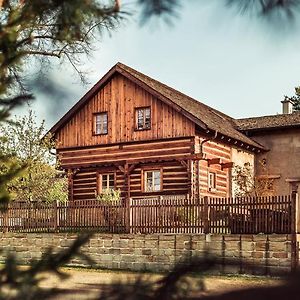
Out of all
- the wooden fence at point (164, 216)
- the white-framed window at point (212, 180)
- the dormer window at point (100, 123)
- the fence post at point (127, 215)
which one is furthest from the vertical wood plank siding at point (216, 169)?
the fence post at point (127, 215)

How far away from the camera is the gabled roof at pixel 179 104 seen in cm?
2556

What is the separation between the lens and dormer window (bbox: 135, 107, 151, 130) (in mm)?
26891

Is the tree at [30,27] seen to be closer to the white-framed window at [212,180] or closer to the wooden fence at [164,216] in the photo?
the wooden fence at [164,216]

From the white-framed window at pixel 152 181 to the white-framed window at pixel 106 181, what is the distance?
180cm


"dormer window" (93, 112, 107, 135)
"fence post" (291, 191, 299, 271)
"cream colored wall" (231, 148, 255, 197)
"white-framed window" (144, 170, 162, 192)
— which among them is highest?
"dormer window" (93, 112, 107, 135)

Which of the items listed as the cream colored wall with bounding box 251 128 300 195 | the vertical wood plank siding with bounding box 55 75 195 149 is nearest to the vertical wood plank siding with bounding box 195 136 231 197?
the vertical wood plank siding with bounding box 55 75 195 149

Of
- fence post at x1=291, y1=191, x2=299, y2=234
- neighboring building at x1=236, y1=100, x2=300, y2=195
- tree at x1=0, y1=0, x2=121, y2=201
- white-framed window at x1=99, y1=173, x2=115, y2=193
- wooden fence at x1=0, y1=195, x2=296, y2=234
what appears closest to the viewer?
tree at x1=0, y1=0, x2=121, y2=201

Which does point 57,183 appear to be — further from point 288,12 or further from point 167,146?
point 288,12

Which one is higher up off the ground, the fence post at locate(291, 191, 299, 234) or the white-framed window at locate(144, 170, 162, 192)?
A: the white-framed window at locate(144, 170, 162, 192)

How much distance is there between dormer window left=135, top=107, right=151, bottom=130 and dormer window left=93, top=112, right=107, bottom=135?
66.6 inches

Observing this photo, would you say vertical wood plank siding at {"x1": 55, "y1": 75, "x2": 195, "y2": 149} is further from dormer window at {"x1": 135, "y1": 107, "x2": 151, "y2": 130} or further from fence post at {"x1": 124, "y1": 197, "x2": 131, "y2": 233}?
fence post at {"x1": 124, "y1": 197, "x2": 131, "y2": 233}

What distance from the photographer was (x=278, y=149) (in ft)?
99.5

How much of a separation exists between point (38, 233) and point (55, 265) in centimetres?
1726

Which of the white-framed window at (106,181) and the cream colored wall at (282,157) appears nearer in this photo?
the white-framed window at (106,181)
